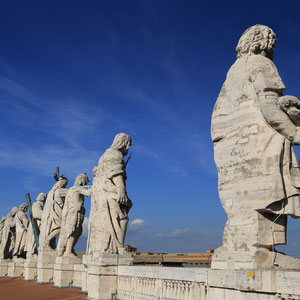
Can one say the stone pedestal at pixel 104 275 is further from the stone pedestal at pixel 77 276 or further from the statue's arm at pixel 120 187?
the stone pedestal at pixel 77 276

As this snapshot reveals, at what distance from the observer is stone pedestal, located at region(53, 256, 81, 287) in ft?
43.0

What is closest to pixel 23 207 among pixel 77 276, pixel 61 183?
pixel 61 183

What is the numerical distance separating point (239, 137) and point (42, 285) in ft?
37.4

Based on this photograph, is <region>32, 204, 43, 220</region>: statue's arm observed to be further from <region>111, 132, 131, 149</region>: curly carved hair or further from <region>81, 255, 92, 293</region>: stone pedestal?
<region>111, 132, 131, 149</region>: curly carved hair

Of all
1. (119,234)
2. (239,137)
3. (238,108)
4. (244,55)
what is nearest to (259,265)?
(239,137)

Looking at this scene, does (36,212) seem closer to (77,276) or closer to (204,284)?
(77,276)

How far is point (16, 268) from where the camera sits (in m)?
21.4

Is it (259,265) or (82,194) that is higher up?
(82,194)

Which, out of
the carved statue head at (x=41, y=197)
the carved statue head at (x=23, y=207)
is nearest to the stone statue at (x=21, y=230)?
the carved statue head at (x=23, y=207)

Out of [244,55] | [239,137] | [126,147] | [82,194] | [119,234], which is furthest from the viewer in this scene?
[82,194]

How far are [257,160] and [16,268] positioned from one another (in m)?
19.1

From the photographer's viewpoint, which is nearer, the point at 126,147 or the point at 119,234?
the point at 119,234

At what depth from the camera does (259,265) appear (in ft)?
17.2

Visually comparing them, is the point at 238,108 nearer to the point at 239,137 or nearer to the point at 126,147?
the point at 239,137
